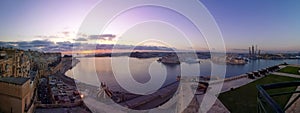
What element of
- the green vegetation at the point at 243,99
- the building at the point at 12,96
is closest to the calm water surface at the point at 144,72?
the green vegetation at the point at 243,99

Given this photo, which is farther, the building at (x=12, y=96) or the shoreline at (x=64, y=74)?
the shoreline at (x=64, y=74)

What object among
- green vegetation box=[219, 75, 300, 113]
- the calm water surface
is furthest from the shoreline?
green vegetation box=[219, 75, 300, 113]

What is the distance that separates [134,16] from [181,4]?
4410 mm

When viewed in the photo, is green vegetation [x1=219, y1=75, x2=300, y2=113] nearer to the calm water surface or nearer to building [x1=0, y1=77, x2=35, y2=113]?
building [x1=0, y1=77, x2=35, y2=113]

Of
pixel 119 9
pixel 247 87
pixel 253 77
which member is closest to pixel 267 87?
pixel 247 87

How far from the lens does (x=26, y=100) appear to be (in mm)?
6645

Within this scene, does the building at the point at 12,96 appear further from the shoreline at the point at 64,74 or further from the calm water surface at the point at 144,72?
the shoreline at the point at 64,74

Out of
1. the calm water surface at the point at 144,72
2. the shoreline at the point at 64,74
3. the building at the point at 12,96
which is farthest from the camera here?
the calm water surface at the point at 144,72

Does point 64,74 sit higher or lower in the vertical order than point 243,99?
lower

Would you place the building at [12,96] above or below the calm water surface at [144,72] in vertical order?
above

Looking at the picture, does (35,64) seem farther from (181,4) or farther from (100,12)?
(181,4)

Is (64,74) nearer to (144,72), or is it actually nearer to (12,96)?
(144,72)

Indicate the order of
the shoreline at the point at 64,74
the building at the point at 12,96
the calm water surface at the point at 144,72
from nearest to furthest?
1. the building at the point at 12,96
2. the shoreline at the point at 64,74
3. the calm water surface at the point at 144,72

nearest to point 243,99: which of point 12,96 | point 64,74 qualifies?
point 12,96
